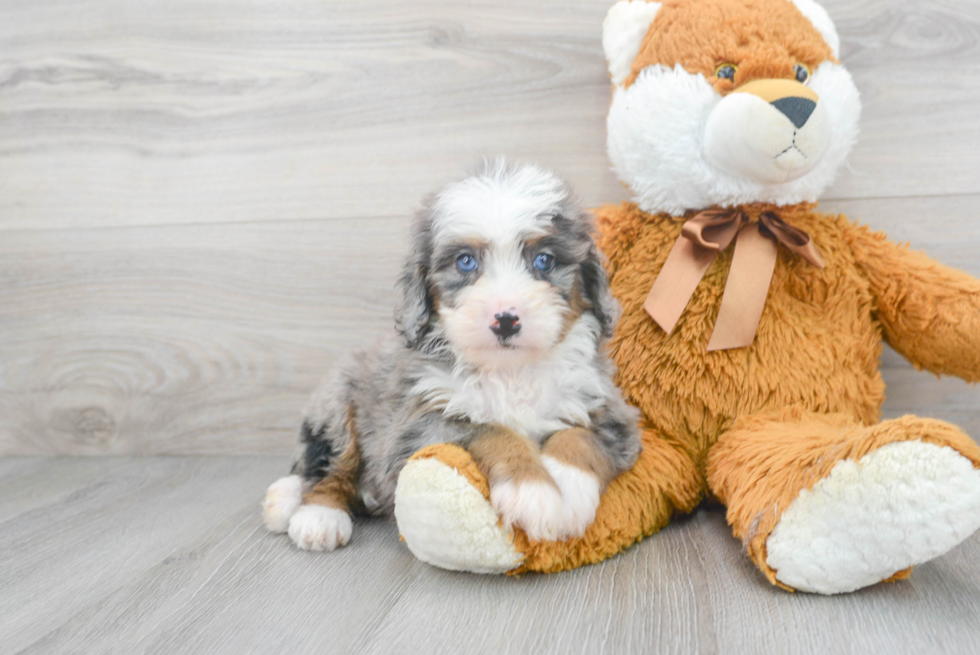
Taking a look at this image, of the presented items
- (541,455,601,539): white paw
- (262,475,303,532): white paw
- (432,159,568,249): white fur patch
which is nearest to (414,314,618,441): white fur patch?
(541,455,601,539): white paw

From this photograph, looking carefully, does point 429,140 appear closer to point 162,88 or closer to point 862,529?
point 162,88

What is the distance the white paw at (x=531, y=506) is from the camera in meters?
1.21

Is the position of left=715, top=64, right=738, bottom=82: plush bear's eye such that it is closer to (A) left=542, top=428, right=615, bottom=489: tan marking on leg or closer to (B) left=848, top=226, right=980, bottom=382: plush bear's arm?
(B) left=848, top=226, right=980, bottom=382: plush bear's arm


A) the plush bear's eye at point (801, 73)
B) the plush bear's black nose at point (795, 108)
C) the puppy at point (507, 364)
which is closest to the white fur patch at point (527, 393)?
the puppy at point (507, 364)

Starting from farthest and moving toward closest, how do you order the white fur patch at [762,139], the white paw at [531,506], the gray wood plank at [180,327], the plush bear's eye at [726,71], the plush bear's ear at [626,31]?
1. the gray wood plank at [180,327]
2. the plush bear's ear at [626,31]
3. the plush bear's eye at [726,71]
4. the white fur patch at [762,139]
5. the white paw at [531,506]

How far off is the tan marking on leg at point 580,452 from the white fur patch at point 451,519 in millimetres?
178

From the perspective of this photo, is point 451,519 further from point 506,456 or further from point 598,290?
point 598,290

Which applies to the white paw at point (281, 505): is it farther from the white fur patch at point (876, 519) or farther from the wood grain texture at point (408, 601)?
the white fur patch at point (876, 519)

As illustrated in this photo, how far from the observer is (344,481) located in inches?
66.4

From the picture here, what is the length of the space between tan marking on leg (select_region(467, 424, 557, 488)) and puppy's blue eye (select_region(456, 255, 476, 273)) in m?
0.30

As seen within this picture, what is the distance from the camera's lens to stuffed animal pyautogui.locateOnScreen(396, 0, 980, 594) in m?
1.45

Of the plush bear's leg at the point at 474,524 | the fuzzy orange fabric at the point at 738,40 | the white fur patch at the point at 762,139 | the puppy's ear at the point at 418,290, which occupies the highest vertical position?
the fuzzy orange fabric at the point at 738,40

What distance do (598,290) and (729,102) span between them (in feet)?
1.53

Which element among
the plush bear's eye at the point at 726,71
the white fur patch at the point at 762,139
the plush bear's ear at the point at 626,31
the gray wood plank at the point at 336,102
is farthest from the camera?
the gray wood plank at the point at 336,102
